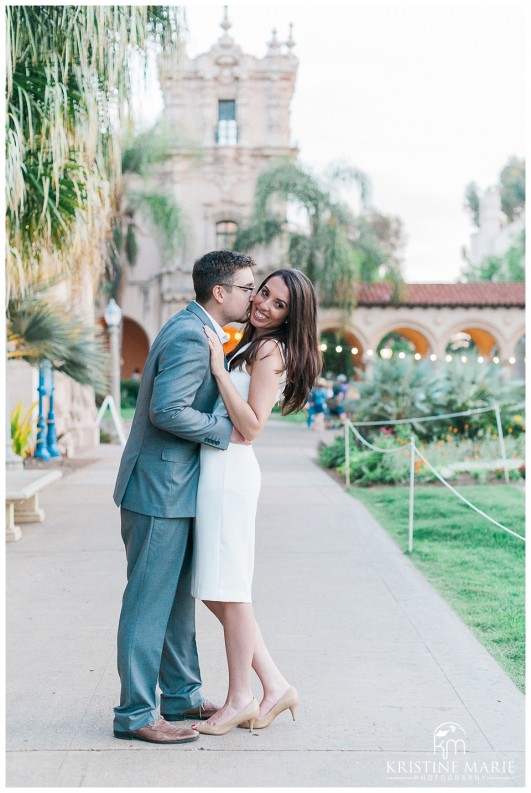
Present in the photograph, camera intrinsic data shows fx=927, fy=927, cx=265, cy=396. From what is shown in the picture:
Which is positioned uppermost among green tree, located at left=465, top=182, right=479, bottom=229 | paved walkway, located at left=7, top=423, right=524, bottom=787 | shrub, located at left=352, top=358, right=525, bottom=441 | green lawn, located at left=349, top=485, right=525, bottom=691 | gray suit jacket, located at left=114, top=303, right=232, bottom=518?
green tree, located at left=465, top=182, right=479, bottom=229

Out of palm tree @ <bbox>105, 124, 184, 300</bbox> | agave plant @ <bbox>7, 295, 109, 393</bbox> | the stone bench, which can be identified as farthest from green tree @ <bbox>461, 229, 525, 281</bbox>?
the stone bench

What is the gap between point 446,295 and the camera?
3644 cm

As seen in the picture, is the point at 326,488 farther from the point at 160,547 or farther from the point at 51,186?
the point at 160,547

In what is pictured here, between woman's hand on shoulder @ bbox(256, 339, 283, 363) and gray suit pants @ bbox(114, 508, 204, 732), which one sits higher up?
woman's hand on shoulder @ bbox(256, 339, 283, 363)

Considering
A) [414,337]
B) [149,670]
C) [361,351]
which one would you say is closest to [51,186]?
[149,670]

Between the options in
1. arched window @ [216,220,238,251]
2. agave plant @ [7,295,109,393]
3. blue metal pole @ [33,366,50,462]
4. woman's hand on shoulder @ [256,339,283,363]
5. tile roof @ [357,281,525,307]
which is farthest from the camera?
arched window @ [216,220,238,251]

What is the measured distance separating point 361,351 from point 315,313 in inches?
1285

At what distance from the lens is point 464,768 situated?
11.2 feet

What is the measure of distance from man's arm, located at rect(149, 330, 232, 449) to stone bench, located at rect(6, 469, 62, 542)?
15.1 feet

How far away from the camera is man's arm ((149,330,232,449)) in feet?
11.4

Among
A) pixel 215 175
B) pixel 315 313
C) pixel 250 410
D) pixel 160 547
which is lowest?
pixel 160 547

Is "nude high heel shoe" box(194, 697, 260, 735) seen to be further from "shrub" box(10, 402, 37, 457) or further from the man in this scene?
"shrub" box(10, 402, 37, 457)

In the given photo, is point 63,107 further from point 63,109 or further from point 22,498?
point 22,498

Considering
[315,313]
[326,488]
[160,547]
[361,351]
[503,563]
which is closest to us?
[160,547]
